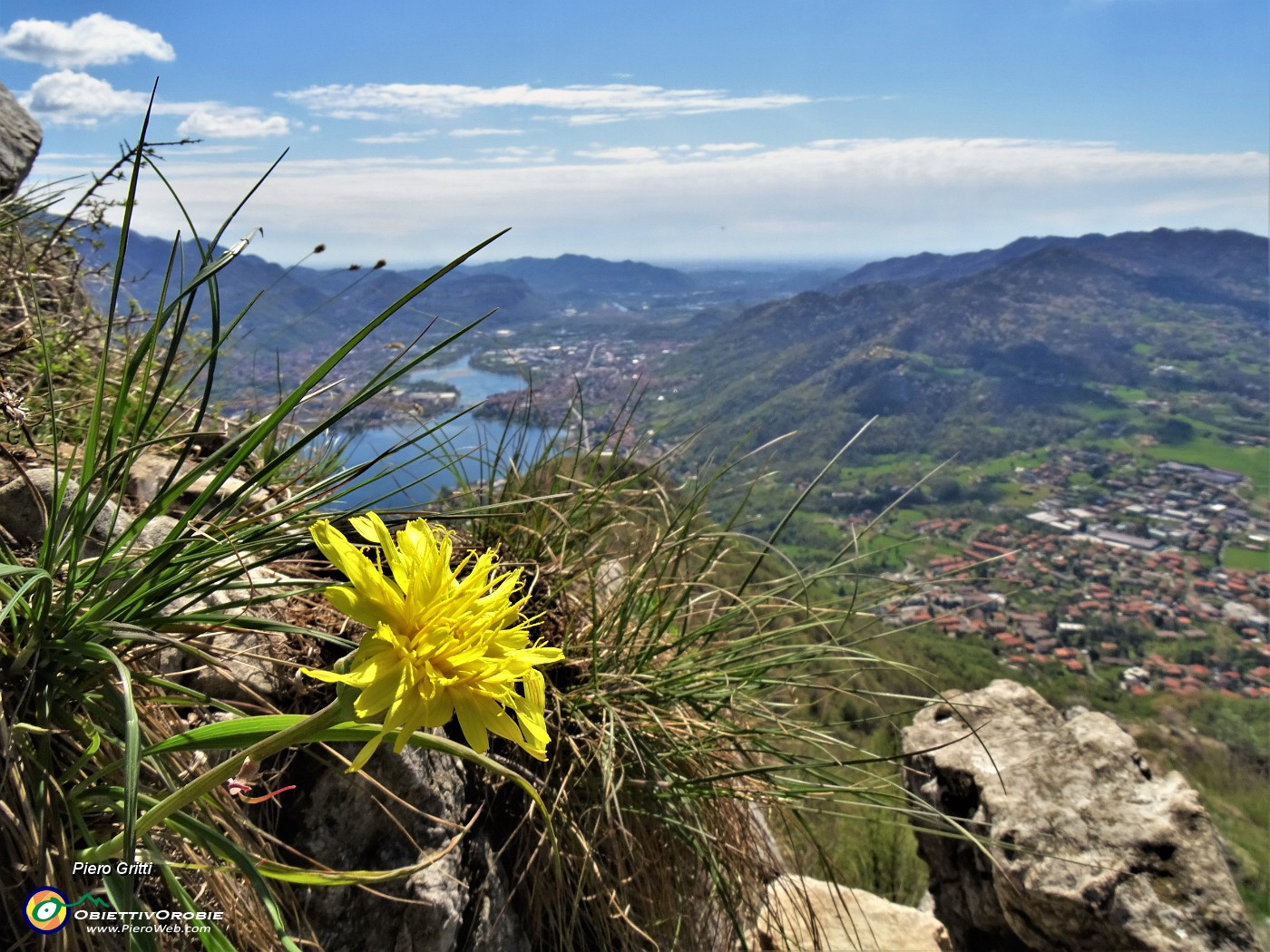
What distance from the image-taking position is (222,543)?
1495 millimetres

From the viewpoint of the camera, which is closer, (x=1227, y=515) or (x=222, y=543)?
(x=222, y=543)

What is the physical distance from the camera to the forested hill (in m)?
89.7

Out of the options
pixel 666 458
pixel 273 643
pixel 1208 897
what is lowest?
pixel 1208 897

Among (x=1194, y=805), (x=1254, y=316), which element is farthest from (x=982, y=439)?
(x=1194, y=805)

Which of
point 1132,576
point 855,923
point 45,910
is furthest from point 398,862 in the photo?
point 1132,576

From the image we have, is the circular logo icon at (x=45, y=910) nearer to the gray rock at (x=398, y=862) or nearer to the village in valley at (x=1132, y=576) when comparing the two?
the gray rock at (x=398, y=862)

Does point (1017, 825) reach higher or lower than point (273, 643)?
lower

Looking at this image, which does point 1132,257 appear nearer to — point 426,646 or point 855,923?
point 855,923

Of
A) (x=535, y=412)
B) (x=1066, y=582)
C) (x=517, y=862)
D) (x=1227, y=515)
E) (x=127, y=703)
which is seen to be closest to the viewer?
(x=127, y=703)

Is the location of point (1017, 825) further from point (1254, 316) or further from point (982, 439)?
point (1254, 316)

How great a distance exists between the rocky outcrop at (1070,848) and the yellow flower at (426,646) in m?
2.14

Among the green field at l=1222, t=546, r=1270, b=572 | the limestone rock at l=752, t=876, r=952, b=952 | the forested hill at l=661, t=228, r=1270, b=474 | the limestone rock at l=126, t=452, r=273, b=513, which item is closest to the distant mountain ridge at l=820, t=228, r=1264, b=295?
the forested hill at l=661, t=228, r=1270, b=474

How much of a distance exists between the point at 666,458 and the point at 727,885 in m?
1.65

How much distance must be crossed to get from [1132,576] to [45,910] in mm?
76821
